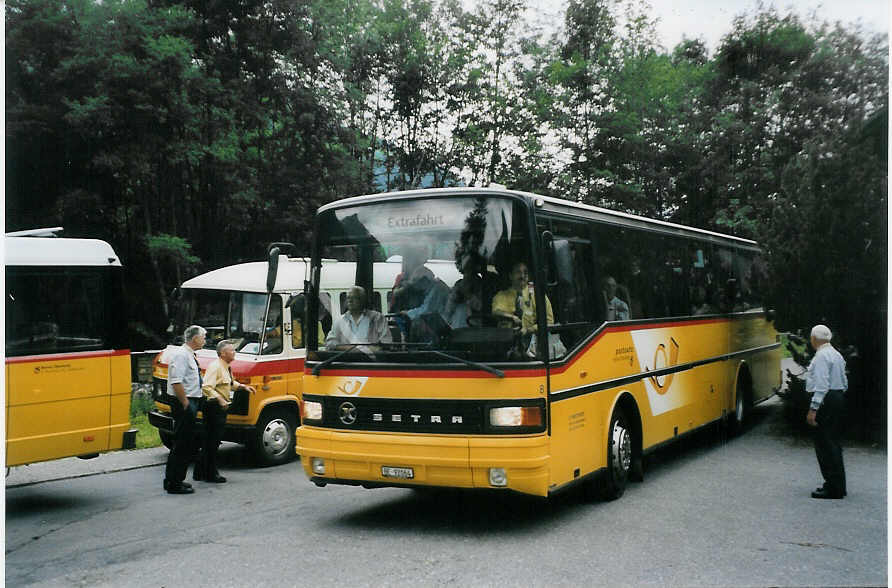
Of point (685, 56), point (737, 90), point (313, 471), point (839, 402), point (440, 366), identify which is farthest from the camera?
point (685, 56)

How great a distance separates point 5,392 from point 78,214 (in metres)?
10.9

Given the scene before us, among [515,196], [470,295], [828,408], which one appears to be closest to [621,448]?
[828,408]

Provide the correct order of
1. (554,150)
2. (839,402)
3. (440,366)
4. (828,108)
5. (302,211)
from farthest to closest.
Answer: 1. (554,150)
2. (302,211)
3. (828,108)
4. (839,402)
5. (440,366)

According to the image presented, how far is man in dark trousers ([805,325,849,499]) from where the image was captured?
8633 millimetres

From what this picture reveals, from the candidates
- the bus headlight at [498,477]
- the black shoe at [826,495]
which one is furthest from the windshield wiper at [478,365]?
the black shoe at [826,495]

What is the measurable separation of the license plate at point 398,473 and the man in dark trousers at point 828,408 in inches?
158

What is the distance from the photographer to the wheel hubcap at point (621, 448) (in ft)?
29.0

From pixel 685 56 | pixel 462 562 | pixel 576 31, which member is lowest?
pixel 462 562

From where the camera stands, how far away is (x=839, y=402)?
861 centimetres

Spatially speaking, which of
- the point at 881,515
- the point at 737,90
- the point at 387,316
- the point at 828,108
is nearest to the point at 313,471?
the point at 387,316

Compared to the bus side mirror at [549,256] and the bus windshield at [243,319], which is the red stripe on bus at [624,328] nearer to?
the bus side mirror at [549,256]

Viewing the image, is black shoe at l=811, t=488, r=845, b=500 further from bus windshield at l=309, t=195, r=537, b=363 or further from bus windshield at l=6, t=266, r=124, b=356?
bus windshield at l=6, t=266, r=124, b=356

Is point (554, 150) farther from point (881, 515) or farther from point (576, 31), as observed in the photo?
point (881, 515)

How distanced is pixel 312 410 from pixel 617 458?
305 centimetres
